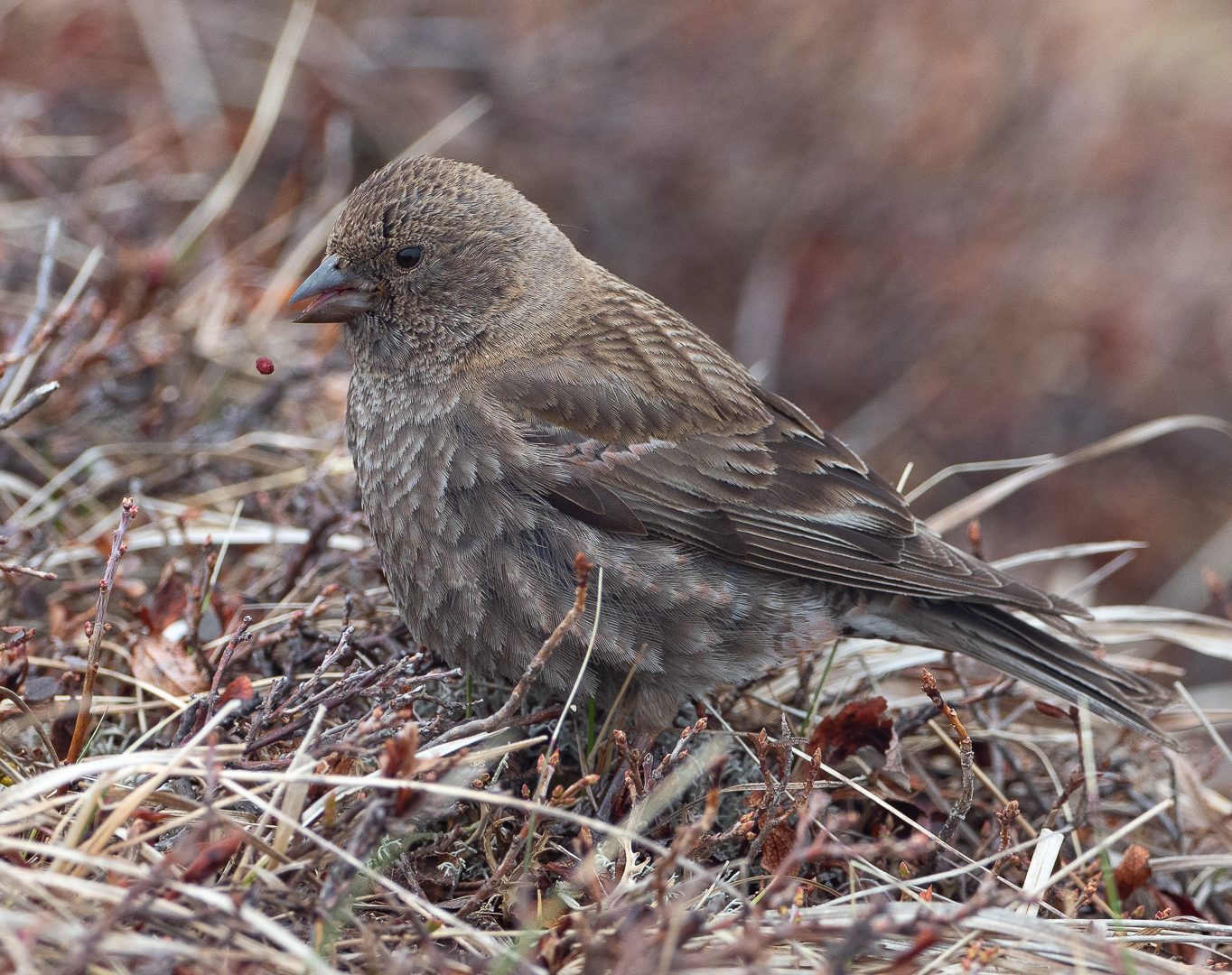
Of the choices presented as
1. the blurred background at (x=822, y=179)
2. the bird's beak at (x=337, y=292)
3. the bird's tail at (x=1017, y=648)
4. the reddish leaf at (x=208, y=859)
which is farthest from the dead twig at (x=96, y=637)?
the blurred background at (x=822, y=179)

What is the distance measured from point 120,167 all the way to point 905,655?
3.76 m

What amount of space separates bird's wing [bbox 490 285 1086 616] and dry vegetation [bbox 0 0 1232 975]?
0.24 m

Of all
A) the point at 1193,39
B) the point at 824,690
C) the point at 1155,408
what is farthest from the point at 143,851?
the point at 1193,39

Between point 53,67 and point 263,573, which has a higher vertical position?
point 53,67

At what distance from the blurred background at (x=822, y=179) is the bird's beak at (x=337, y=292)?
2.00 meters

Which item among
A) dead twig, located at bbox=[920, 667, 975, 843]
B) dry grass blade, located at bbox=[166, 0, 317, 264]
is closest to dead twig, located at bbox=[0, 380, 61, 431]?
dry grass blade, located at bbox=[166, 0, 317, 264]

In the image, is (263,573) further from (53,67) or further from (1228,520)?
(1228,520)

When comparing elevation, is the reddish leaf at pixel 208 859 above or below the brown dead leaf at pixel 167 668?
above

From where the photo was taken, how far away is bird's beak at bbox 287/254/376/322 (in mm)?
3320

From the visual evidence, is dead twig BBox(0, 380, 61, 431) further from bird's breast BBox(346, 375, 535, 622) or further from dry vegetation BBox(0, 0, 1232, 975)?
bird's breast BBox(346, 375, 535, 622)

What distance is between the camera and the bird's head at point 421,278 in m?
3.29

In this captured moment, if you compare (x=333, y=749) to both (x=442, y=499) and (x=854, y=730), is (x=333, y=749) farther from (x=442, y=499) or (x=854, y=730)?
(x=854, y=730)

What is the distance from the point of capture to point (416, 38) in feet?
20.7

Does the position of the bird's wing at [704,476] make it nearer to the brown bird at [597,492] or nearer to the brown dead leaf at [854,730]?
the brown bird at [597,492]
